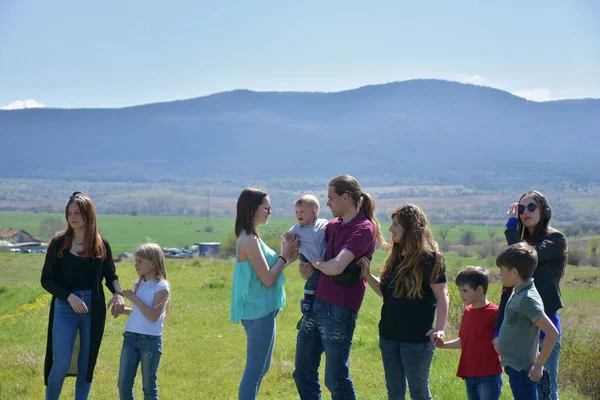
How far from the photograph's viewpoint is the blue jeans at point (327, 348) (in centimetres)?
554

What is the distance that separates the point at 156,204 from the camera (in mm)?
189375

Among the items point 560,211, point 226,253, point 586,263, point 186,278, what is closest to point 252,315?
point 186,278

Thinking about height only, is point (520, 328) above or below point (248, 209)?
below

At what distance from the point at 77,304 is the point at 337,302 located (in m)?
2.20

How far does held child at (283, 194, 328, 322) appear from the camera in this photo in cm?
566

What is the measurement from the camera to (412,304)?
5438 mm

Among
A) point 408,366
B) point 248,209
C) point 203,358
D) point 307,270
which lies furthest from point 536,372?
point 203,358

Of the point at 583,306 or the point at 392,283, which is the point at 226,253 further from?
the point at 392,283

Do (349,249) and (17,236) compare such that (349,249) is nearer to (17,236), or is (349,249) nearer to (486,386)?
(486,386)

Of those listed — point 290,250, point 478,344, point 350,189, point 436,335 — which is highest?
point 350,189

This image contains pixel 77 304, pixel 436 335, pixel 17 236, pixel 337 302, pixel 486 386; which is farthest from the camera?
pixel 17 236

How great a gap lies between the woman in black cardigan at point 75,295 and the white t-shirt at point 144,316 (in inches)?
7.0

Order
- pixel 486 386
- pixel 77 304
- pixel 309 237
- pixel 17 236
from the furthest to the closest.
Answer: pixel 17 236 < pixel 77 304 < pixel 309 237 < pixel 486 386

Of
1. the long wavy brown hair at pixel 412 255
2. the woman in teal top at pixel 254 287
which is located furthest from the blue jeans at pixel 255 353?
the long wavy brown hair at pixel 412 255
